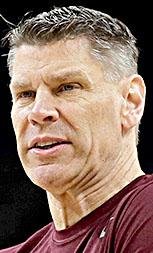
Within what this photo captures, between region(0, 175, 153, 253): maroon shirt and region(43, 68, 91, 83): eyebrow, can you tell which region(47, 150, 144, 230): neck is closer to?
region(0, 175, 153, 253): maroon shirt

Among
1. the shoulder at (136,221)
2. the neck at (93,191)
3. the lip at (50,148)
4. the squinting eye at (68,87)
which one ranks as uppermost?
the squinting eye at (68,87)

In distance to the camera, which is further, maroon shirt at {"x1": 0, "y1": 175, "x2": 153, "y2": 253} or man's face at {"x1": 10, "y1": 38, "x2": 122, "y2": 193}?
man's face at {"x1": 10, "y1": 38, "x2": 122, "y2": 193}

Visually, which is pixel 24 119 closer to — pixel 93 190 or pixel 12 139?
pixel 93 190

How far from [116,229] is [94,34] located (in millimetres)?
464

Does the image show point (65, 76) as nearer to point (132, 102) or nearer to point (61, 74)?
point (61, 74)

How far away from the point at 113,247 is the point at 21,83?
439 millimetres

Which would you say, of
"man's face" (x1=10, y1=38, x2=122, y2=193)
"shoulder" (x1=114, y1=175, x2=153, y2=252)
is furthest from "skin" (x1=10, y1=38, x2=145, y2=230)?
"shoulder" (x1=114, y1=175, x2=153, y2=252)

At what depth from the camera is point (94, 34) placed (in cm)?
176

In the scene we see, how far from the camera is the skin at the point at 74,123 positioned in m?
1.69

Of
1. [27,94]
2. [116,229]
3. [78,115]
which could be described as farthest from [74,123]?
[116,229]

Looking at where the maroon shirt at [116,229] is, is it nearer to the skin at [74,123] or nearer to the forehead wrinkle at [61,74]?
the skin at [74,123]

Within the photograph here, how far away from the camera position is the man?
1.69 metres

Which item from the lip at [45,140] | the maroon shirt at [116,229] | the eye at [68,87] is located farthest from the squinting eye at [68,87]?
the maroon shirt at [116,229]

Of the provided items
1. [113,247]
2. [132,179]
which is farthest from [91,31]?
[113,247]
